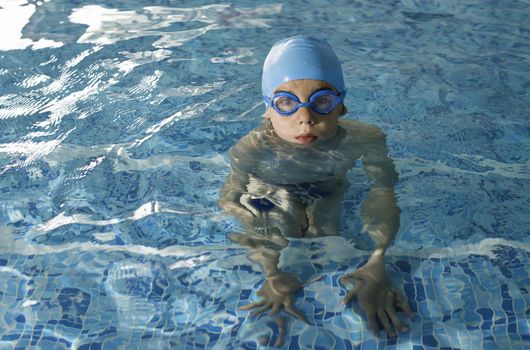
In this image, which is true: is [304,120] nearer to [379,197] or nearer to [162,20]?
[379,197]

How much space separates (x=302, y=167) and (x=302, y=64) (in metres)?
0.63

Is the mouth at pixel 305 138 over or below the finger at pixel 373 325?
over

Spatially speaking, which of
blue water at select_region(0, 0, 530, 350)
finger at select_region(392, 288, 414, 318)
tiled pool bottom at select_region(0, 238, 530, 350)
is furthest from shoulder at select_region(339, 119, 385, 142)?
finger at select_region(392, 288, 414, 318)

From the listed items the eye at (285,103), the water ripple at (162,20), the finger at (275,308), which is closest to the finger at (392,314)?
the finger at (275,308)

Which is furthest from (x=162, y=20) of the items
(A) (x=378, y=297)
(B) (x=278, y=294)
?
(A) (x=378, y=297)

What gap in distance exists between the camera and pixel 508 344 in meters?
3.40

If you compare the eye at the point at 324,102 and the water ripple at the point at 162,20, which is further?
the water ripple at the point at 162,20

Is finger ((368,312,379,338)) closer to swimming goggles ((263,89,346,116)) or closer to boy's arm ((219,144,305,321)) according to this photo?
boy's arm ((219,144,305,321))

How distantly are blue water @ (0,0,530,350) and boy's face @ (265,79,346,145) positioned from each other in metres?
0.49

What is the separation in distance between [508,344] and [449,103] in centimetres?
277

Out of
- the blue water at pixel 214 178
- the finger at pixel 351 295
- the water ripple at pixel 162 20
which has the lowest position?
the water ripple at pixel 162 20

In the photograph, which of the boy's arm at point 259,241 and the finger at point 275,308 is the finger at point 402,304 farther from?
the finger at point 275,308

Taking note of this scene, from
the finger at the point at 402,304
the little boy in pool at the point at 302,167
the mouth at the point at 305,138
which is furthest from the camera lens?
the mouth at the point at 305,138

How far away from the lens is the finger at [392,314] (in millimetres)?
3428
